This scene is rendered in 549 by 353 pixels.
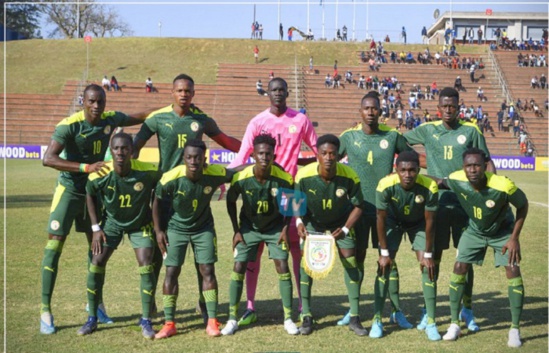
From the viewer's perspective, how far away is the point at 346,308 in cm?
895

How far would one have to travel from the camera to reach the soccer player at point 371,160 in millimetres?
8188

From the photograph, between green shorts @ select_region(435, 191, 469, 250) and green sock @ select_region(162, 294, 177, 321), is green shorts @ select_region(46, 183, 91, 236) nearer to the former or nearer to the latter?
green sock @ select_region(162, 294, 177, 321)

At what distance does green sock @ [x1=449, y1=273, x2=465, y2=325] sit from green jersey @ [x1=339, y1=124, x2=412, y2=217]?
4.08ft

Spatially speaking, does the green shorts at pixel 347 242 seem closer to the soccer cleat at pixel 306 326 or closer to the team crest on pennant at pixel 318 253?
the team crest on pennant at pixel 318 253

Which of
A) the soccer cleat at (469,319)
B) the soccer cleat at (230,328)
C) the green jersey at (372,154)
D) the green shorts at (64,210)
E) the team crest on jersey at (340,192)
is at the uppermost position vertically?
the green jersey at (372,154)

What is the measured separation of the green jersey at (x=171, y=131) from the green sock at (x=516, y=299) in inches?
156

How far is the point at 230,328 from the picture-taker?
25.1 feet

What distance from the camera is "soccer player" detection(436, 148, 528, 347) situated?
24.5 ft

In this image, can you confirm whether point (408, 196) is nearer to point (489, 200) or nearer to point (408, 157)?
point (408, 157)

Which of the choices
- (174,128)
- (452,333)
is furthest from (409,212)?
(174,128)

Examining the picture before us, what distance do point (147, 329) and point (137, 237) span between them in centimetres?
106

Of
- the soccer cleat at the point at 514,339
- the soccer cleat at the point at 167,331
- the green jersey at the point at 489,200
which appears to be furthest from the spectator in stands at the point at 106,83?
the soccer cleat at the point at 514,339

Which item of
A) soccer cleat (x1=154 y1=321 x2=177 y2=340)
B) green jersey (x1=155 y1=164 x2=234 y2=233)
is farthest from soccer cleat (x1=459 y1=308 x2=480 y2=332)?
soccer cleat (x1=154 y1=321 x2=177 y2=340)

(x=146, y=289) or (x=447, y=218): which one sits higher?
(x=447, y=218)
